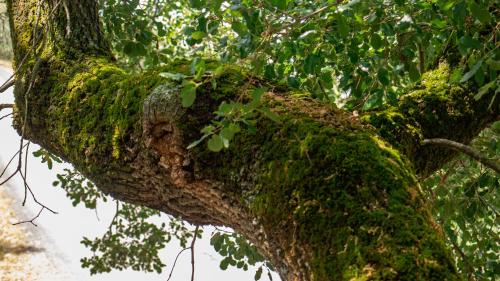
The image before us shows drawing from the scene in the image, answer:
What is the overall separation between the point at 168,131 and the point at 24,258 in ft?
26.3

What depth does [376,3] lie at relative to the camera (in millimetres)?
1976

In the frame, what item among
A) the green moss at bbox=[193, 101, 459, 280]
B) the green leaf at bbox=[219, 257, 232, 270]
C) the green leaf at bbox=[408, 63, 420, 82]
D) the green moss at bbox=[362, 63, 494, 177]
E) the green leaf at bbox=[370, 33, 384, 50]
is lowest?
the green moss at bbox=[193, 101, 459, 280]

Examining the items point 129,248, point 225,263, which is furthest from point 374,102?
point 129,248

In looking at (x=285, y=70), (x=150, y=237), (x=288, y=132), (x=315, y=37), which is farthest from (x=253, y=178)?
(x=150, y=237)

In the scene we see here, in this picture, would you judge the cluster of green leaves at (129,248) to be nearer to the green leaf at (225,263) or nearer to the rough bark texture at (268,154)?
the green leaf at (225,263)

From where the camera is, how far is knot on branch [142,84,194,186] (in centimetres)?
164

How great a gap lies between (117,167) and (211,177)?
0.41 meters

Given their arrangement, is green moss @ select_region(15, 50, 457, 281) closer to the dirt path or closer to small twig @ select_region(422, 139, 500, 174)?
small twig @ select_region(422, 139, 500, 174)

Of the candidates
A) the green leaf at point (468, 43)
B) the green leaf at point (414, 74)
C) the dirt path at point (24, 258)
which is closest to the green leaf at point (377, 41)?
the green leaf at point (414, 74)

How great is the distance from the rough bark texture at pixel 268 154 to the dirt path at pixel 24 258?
6754 millimetres

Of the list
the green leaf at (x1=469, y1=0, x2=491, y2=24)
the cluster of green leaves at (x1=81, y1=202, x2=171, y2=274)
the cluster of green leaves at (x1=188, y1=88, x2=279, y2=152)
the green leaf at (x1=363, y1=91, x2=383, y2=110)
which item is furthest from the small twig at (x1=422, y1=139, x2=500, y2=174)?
the cluster of green leaves at (x1=81, y1=202, x2=171, y2=274)

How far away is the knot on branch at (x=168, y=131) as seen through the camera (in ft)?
5.37

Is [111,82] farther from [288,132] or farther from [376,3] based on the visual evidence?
[376,3]

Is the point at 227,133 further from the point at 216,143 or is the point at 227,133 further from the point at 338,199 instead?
the point at 338,199
